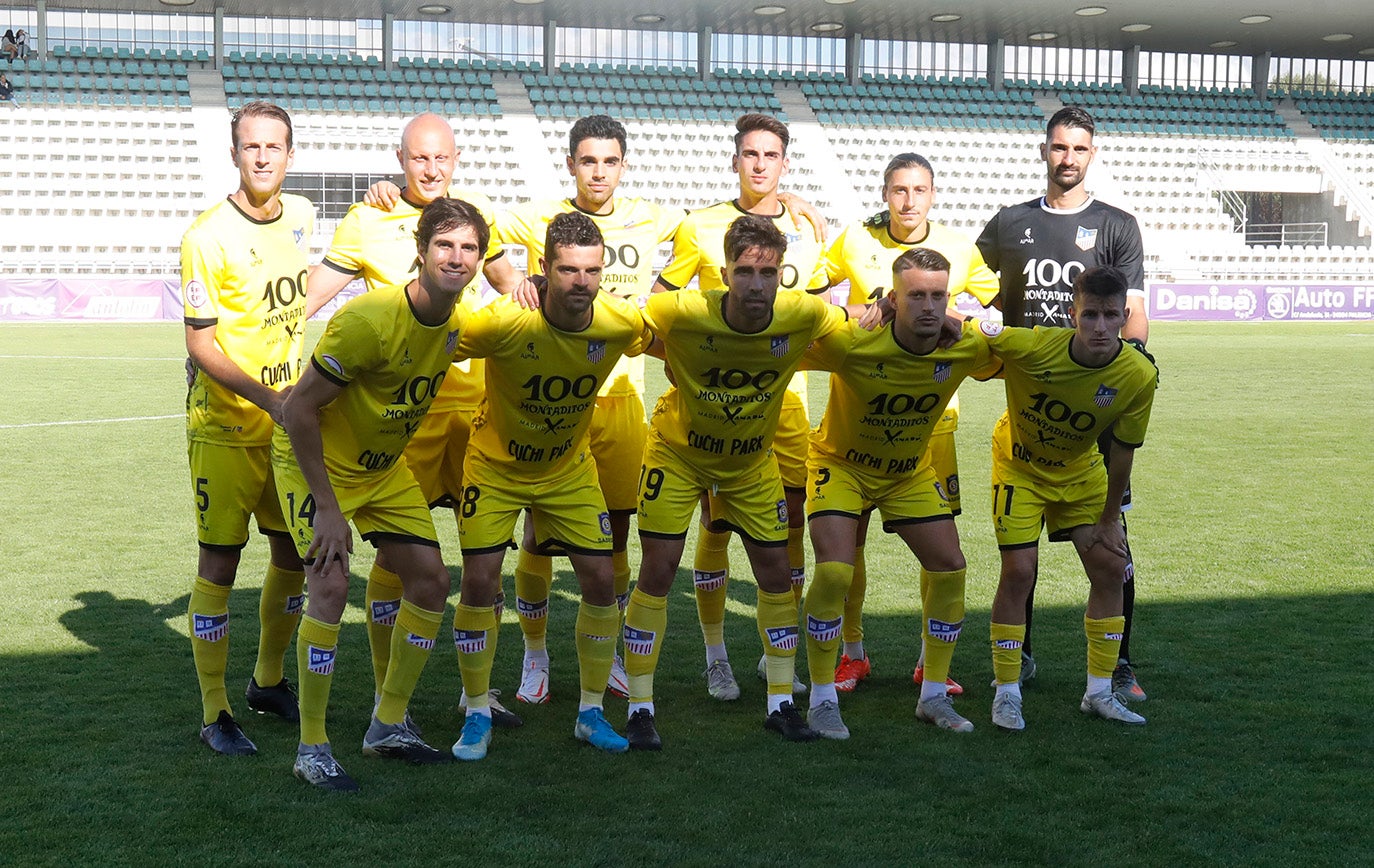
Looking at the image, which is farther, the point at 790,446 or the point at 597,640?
the point at 790,446

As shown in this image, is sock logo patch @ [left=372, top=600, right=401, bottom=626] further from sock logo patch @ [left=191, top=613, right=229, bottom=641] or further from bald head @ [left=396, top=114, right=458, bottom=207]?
bald head @ [left=396, top=114, right=458, bottom=207]

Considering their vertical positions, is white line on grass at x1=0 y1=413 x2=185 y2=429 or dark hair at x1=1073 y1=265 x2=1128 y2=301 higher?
dark hair at x1=1073 y1=265 x2=1128 y2=301

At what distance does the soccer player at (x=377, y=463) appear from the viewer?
420 cm

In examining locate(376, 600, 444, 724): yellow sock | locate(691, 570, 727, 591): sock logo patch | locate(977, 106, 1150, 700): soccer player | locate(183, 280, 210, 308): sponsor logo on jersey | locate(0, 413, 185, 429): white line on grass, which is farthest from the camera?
locate(0, 413, 185, 429): white line on grass

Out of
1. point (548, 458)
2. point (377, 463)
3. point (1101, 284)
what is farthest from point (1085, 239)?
point (377, 463)

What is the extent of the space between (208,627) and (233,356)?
0.99 meters

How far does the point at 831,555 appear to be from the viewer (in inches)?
195

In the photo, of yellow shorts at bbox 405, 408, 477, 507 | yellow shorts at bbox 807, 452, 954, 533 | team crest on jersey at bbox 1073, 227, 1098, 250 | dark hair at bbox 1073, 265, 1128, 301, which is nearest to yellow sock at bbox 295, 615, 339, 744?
yellow shorts at bbox 405, 408, 477, 507

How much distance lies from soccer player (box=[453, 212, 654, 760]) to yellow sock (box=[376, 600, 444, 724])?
21 cm

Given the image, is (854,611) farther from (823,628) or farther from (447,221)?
(447,221)

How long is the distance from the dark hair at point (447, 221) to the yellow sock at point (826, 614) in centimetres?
178

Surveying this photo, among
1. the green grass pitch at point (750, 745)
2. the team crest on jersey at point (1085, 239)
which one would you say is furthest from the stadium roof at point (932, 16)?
the team crest on jersey at point (1085, 239)

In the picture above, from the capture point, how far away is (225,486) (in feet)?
15.5

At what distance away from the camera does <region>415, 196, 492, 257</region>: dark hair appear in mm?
4191
